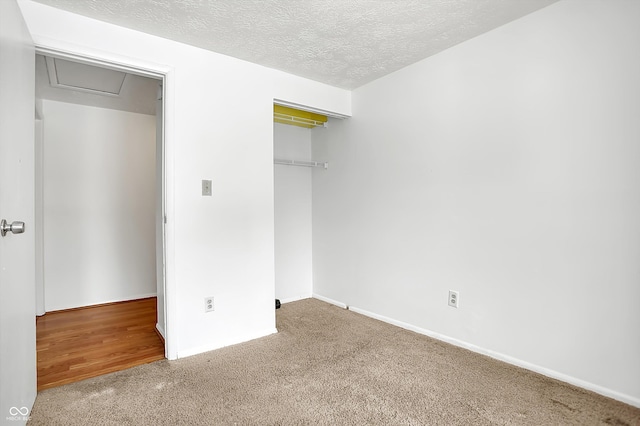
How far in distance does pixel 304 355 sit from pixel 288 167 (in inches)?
84.9

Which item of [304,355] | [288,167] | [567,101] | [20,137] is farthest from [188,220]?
[567,101]

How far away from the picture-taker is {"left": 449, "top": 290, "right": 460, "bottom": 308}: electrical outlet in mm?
2535

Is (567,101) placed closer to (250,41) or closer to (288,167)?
(250,41)

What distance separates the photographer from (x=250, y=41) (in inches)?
94.3

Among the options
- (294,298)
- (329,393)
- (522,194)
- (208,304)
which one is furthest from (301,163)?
(329,393)

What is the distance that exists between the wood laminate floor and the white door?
483 mm

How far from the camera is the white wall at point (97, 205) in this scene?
3.63 m

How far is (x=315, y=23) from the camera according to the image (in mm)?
2152

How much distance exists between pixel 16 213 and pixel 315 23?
1.93 meters

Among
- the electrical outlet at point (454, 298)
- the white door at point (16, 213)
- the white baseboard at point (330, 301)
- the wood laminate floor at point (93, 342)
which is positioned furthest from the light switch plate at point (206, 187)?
the electrical outlet at point (454, 298)

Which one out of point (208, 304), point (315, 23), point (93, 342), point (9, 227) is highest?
point (315, 23)

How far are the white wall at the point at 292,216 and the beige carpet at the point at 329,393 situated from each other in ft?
4.28

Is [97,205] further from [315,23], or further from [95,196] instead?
[315,23]

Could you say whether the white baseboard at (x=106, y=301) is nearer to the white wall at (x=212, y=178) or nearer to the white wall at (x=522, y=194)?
the white wall at (x=212, y=178)
